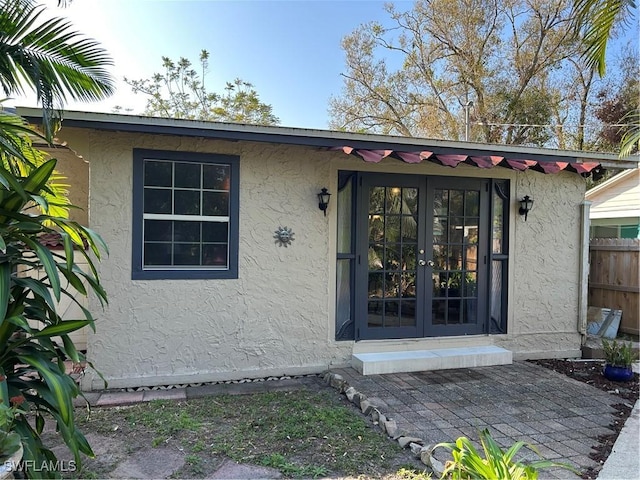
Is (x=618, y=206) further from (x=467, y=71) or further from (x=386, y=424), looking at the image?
(x=386, y=424)

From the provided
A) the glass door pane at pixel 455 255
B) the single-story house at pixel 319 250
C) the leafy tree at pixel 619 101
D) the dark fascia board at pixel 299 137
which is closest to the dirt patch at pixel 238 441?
the single-story house at pixel 319 250

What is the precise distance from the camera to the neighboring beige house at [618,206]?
36.7 feet

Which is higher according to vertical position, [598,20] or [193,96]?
A: [193,96]

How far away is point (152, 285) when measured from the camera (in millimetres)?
4922

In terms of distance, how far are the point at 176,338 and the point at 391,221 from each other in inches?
122

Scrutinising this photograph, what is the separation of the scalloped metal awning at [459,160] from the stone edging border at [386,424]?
8.28 ft

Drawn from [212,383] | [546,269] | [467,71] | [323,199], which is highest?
[467,71]

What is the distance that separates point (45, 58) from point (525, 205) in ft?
19.9

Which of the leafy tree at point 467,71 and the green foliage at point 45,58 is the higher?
the leafy tree at point 467,71

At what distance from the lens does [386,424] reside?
3.75 m

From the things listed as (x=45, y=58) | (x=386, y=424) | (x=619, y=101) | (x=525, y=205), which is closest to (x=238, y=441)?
(x=386, y=424)

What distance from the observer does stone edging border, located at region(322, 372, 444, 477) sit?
315cm

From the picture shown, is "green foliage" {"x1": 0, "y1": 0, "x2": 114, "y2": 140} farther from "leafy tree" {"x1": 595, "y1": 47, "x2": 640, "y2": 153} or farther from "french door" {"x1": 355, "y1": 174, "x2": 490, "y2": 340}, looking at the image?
"leafy tree" {"x1": 595, "y1": 47, "x2": 640, "y2": 153}

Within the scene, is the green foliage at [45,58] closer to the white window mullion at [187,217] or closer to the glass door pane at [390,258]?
the white window mullion at [187,217]
